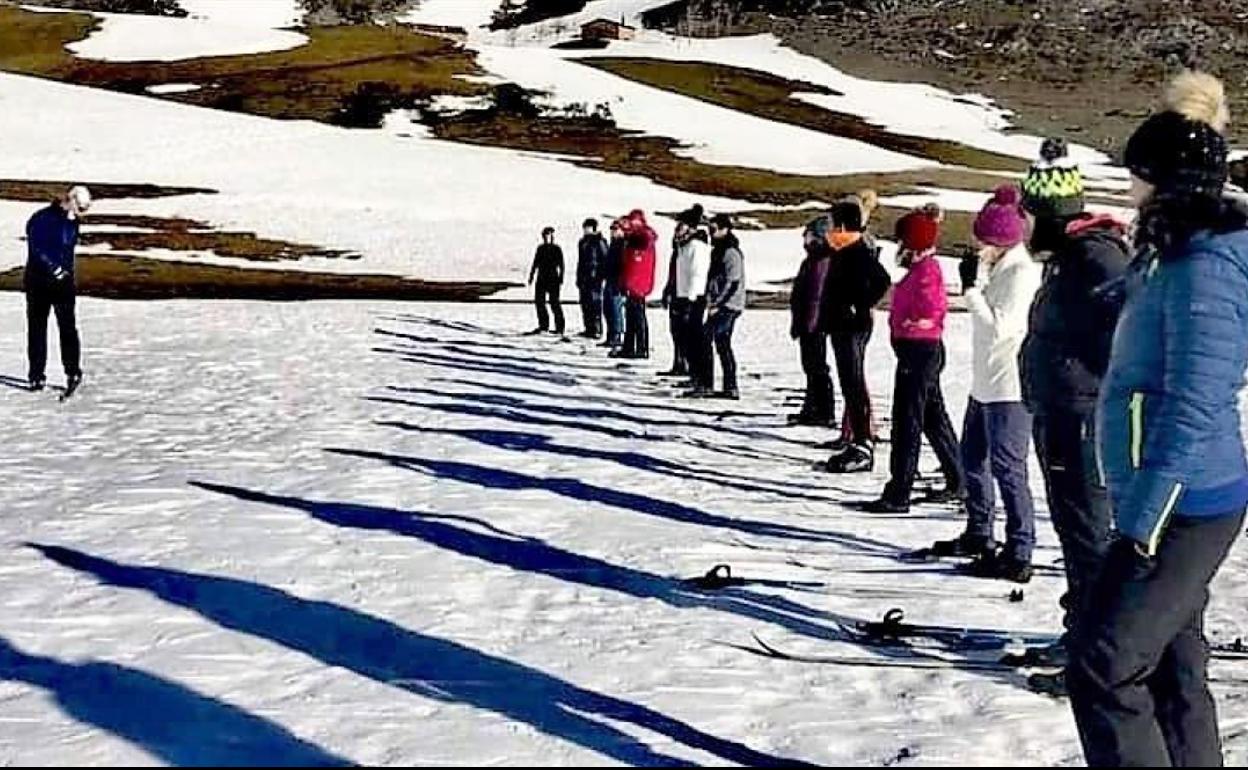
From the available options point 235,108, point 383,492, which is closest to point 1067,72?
point 235,108

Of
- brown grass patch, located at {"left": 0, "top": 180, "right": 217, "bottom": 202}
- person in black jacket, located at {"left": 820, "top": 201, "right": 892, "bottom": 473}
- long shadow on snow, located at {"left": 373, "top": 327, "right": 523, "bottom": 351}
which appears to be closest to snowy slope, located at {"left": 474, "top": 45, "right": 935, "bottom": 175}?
brown grass patch, located at {"left": 0, "top": 180, "right": 217, "bottom": 202}

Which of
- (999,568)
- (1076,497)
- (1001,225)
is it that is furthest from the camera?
(999,568)

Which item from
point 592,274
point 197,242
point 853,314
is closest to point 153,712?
point 853,314

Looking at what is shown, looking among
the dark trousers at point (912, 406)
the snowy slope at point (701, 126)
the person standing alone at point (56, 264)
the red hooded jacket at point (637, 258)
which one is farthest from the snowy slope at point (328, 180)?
the dark trousers at point (912, 406)

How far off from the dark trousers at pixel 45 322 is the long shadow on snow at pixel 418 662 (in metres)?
6.92

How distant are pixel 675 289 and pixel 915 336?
719 cm

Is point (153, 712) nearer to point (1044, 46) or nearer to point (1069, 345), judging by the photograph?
point (1069, 345)

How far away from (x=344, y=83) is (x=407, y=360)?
193 ft

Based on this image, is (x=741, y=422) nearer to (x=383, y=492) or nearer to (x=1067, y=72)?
(x=383, y=492)

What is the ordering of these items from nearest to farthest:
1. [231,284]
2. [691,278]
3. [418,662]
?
1. [418,662]
2. [691,278]
3. [231,284]

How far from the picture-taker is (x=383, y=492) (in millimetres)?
10641

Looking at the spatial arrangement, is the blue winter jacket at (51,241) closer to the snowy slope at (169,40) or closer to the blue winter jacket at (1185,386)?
the blue winter jacket at (1185,386)

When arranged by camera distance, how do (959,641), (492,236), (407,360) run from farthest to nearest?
1. (492,236)
2. (407,360)
3. (959,641)

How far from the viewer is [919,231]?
952 centimetres
